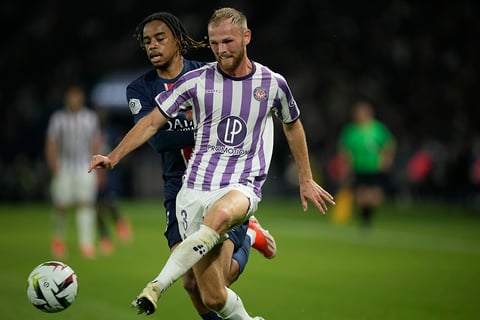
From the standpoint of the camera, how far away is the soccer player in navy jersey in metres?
6.26

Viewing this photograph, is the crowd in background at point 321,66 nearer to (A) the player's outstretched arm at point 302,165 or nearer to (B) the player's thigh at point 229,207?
(A) the player's outstretched arm at point 302,165

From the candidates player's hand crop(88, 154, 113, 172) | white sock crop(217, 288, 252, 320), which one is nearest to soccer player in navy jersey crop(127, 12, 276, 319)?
white sock crop(217, 288, 252, 320)

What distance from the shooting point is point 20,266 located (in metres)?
11.0

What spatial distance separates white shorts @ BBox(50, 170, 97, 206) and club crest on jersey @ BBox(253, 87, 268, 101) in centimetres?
746

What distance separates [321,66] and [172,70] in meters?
22.1

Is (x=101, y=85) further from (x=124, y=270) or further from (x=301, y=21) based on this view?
(x=124, y=270)

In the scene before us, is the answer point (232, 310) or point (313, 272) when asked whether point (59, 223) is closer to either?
point (313, 272)

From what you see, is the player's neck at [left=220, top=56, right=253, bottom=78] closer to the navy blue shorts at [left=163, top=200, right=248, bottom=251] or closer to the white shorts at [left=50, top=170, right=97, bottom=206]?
the navy blue shorts at [left=163, top=200, right=248, bottom=251]

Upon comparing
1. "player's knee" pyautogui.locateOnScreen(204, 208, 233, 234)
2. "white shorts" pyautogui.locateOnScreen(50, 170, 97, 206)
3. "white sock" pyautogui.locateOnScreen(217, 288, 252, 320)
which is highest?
"player's knee" pyautogui.locateOnScreen(204, 208, 233, 234)

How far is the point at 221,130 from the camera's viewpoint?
19.2 ft

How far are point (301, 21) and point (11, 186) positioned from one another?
34.4 feet

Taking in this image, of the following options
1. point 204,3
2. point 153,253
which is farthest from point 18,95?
point 153,253

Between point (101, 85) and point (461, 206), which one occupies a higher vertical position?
point (101, 85)

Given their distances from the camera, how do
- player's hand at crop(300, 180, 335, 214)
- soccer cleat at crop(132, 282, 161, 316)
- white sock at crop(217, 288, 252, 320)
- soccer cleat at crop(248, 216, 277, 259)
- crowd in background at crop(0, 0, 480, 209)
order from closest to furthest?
1. soccer cleat at crop(132, 282, 161, 316)
2. white sock at crop(217, 288, 252, 320)
3. player's hand at crop(300, 180, 335, 214)
4. soccer cleat at crop(248, 216, 277, 259)
5. crowd in background at crop(0, 0, 480, 209)
